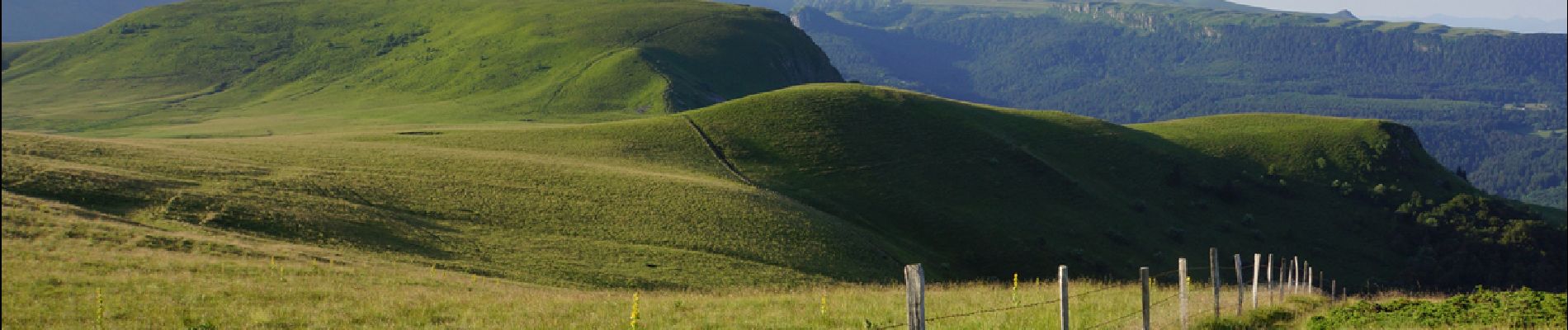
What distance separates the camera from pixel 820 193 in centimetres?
8500

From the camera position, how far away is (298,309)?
22188 millimetres

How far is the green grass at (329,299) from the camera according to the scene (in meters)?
20.5

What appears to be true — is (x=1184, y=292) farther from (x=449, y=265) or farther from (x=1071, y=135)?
(x=1071, y=135)

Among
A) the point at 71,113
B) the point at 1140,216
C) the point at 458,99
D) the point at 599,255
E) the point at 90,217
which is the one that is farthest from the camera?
the point at 458,99

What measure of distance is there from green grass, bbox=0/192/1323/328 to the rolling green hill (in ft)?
29.9

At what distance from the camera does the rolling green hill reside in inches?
1859

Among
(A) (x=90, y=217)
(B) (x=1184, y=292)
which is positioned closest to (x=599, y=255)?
(A) (x=90, y=217)

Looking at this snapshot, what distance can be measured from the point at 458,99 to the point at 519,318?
16444cm

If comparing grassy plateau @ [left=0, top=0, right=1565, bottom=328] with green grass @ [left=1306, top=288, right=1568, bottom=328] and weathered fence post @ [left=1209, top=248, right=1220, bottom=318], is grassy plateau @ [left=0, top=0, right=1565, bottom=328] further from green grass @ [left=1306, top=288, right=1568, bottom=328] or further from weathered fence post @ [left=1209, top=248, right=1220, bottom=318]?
green grass @ [left=1306, top=288, right=1568, bottom=328]

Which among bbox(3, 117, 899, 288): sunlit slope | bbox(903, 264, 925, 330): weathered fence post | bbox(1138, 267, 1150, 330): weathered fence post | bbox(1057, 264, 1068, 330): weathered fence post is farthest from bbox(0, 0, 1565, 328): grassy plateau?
bbox(903, 264, 925, 330): weathered fence post

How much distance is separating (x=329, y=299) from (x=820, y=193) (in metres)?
62.5

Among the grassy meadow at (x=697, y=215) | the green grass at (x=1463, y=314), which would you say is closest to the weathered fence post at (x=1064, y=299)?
the grassy meadow at (x=697, y=215)

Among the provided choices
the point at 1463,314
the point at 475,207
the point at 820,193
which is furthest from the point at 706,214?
the point at 1463,314

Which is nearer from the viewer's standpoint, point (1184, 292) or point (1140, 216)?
point (1184, 292)
